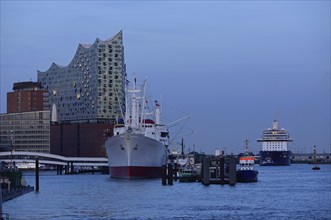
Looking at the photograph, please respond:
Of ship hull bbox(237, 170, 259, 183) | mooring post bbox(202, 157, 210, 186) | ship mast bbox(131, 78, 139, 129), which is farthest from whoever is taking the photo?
ship mast bbox(131, 78, 139, 129)

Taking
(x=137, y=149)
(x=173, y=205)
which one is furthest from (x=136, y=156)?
(x=173, y=205)

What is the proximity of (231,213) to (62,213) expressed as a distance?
12584mm

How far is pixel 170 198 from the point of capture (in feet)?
276

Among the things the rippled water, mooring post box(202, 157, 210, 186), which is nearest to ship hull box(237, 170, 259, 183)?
mooring post box(202, 157, 210, 186)

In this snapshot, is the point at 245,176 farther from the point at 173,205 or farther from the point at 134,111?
the point at 173,205

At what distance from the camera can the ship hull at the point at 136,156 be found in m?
128

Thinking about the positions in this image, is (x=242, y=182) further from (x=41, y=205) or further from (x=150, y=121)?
(x=41, y=205)

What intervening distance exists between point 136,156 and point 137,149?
3.33 feet

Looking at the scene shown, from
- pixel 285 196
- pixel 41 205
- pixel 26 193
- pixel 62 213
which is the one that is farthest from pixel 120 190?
pixel 62 213

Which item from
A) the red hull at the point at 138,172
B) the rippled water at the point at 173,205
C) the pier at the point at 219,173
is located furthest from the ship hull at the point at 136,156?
the rippled water at the point at 173,205

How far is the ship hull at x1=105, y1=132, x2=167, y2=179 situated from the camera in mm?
127750

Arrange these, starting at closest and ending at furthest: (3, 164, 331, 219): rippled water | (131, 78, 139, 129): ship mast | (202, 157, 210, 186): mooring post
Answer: (3, 164, 331, 219): rippled water < (202, 157, 210, 186): mooring post < (131, 78, 139, 129): ship mast

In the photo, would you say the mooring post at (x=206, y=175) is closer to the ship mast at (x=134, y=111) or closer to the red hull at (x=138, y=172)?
the red hull at (x=138, y=172)

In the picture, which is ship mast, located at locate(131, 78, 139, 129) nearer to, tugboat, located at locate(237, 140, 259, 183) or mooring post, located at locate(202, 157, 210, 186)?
tugboat, located at locate(237, 140, 259, 183)
